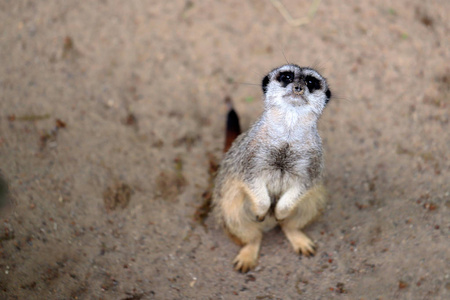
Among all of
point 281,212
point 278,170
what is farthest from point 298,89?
point 281,212

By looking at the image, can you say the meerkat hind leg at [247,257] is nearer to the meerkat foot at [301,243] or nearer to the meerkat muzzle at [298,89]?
the meerkat foot at [301,243]

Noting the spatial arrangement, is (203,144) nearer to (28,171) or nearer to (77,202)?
(77,202)

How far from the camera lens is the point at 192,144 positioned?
10.6 feet

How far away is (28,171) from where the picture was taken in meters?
2.84

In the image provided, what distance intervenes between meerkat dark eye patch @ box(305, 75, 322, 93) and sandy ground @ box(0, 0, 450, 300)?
107 centimetres

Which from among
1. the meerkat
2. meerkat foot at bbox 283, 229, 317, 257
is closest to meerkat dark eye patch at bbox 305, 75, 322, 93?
the meerkat

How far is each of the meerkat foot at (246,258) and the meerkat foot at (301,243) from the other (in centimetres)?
23

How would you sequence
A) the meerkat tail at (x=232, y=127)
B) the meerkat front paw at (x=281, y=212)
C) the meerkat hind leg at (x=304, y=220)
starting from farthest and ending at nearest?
the meerkat tail at (x=232, y=127), the meerkat hind leg at (x=304, y=220), the meerkat front paw at (x=281, y=212)

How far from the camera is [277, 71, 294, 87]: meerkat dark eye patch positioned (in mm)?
2045

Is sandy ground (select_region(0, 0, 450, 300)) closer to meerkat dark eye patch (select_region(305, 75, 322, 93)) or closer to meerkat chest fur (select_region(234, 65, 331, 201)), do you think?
meerkat chest fur (select_region(234, 65, 331, 201))

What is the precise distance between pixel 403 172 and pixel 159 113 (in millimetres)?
→ 1856

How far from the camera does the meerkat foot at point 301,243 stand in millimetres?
2633

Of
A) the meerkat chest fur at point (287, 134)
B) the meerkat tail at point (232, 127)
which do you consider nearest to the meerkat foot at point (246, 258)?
the meerkat chest fur at point (287, 134)

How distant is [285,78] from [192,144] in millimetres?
1335
